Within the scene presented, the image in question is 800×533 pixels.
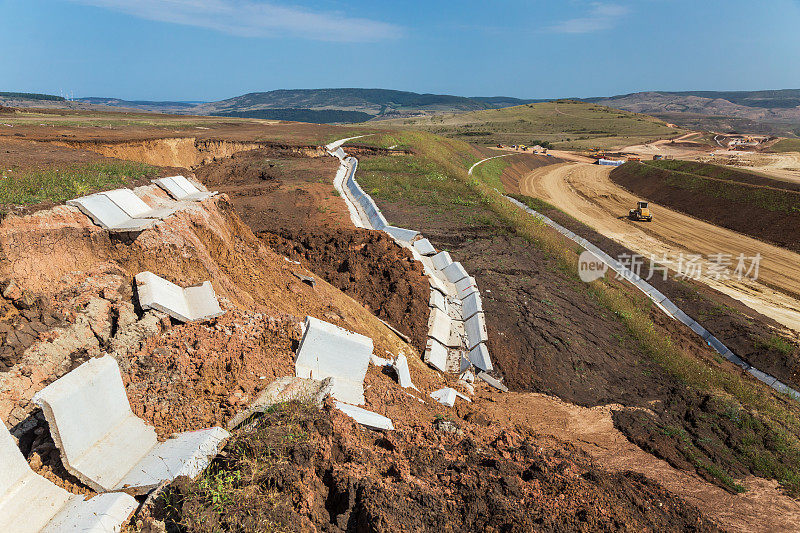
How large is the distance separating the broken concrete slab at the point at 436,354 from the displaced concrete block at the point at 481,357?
0.79 metres

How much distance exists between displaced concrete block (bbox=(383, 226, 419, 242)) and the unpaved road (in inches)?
527

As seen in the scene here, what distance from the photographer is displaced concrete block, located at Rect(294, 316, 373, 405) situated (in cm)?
730

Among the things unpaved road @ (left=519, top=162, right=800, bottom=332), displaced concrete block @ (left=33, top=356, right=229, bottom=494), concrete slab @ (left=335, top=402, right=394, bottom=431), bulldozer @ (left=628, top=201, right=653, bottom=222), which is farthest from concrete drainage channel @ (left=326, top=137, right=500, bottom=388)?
bulldozer @ (left=628, top=201, right=653, bottom=222)

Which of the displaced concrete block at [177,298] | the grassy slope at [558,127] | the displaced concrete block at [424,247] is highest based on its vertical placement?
the grassy slope at [558,127]

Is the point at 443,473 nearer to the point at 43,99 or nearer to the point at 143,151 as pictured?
the point at 143,151

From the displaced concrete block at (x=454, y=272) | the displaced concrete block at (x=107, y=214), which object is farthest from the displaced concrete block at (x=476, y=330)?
the displaced concrete block at (x=107, y=214)

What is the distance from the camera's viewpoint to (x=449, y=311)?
1393 cm

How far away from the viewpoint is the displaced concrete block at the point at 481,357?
1167 cm

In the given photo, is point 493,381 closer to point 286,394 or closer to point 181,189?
point 286,394

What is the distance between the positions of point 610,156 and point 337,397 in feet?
242

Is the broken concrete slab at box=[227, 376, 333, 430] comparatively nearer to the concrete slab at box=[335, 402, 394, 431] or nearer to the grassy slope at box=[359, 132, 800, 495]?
the concrete slab at box=[335, 402, 394, 431]

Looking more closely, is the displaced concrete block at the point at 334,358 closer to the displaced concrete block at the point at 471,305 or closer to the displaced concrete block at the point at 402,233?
the displaced concrete block at the point at 471,305

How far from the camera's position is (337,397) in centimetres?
699

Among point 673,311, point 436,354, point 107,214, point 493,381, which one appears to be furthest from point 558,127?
point 107,214
